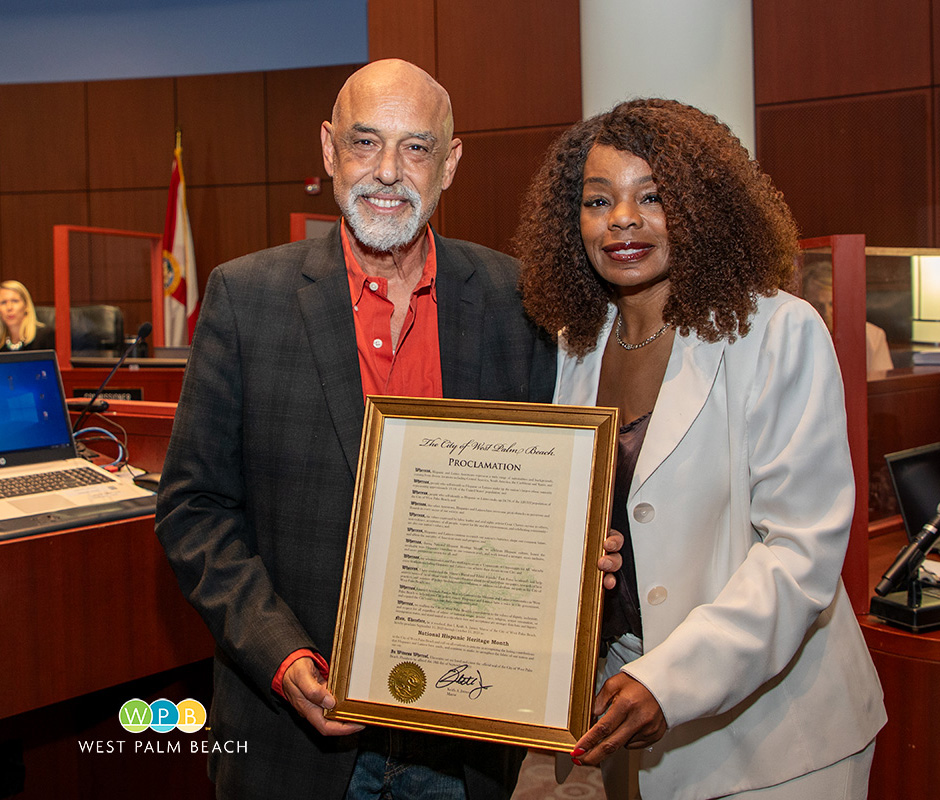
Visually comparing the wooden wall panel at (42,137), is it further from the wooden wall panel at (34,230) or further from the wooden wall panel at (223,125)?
the wooden wall panel at (223,125)

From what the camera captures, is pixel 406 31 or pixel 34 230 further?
pixel 34 230

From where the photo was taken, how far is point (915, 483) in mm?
2398

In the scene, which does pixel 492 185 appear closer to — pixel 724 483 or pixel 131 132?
pixel 724 483

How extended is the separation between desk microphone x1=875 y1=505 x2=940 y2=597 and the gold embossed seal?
1.53m

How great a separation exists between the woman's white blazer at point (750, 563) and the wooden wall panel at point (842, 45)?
472cm

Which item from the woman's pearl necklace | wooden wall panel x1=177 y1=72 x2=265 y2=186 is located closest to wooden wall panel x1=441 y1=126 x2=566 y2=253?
wooden wall panel x1=177 y1=72 x2=265 y2=186

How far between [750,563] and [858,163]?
498 cm

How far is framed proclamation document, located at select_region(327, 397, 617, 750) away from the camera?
3.68ft

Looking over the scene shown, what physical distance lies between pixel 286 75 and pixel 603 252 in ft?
26.3

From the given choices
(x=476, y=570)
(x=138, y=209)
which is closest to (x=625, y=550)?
(x=476, y=570)

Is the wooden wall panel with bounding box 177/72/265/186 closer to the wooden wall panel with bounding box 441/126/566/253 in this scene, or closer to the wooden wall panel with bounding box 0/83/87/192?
the wooden wall panel with bounding box 0/83/87/192

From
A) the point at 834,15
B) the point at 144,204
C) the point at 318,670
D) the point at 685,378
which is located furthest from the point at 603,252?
the point at 144,204

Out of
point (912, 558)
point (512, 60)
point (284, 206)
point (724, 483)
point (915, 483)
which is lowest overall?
point (912, 558)

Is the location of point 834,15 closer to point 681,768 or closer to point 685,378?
point 685,378
